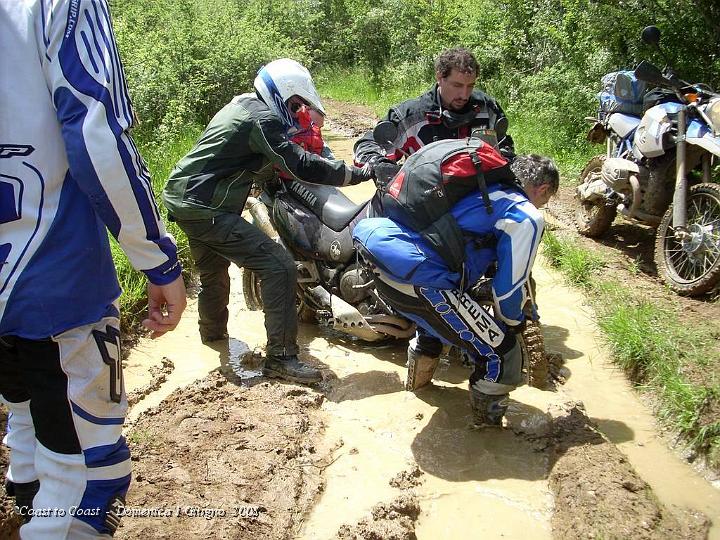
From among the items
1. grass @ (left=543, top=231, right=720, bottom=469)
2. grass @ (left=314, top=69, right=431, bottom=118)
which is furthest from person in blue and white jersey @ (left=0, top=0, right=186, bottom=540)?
grass @ (left=314, top=69, right=431, bottom=118)

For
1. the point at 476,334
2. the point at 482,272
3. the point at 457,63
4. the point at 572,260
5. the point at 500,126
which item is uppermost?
the point at 457,63

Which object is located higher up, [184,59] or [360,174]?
[360,174]

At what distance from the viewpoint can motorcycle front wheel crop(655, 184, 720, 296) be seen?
4730mm

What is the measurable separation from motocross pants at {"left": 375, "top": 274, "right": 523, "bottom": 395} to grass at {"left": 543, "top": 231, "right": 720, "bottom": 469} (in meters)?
0.91

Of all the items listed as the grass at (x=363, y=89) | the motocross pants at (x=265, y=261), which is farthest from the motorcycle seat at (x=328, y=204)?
the grass at (x=363, y=89)

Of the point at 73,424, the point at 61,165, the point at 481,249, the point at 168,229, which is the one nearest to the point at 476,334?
the point at 481,249

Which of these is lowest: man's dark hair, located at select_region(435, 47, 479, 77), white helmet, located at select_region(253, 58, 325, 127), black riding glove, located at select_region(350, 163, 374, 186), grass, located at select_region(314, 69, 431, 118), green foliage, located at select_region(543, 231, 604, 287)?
grass, located at select_region(314, 69, 431, 118)

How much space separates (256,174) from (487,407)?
6.99ft

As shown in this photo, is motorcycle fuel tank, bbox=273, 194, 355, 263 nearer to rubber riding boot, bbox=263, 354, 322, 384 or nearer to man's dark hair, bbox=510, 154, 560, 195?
rubber riding boot, bbox=263, 354, 322, 384

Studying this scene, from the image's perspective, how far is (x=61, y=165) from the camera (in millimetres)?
1938

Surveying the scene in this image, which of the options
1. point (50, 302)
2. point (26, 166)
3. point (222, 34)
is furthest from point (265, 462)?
point (222, 34)

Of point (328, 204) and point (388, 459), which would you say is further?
point (328, 204)

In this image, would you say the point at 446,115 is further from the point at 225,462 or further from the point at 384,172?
the point at 225,462

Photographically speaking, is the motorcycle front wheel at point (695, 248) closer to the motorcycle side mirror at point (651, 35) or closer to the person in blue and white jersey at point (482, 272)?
the motorcycle side mirror at point (651, 35)
